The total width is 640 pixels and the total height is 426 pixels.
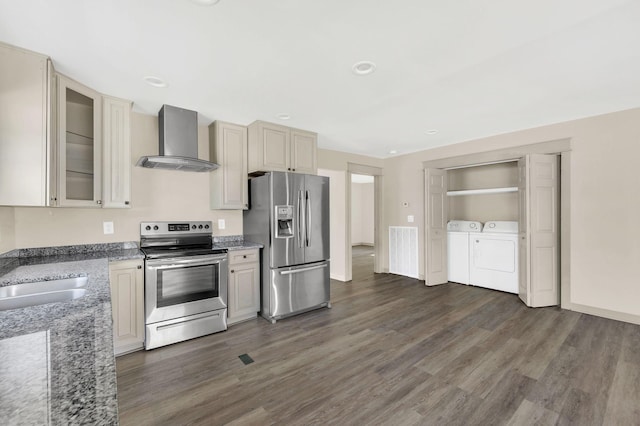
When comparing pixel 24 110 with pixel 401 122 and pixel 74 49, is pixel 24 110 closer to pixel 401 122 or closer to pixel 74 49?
pixel 74 49

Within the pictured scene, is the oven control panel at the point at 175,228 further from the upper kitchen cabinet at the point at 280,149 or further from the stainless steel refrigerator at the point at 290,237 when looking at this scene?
the upper kitchen cabinet at the point at 280,149

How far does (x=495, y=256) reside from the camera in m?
4.55

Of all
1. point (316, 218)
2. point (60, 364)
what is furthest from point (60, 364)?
point (316, 218)

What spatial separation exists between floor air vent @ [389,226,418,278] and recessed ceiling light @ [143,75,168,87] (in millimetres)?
4616

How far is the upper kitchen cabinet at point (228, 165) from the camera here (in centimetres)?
344

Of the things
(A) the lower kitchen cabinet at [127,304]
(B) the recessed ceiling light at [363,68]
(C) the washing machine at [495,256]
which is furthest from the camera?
(C) the washing machine at [495,256]

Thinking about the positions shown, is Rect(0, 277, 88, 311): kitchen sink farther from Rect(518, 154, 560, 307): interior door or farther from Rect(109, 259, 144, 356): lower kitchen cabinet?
Rect(518, 154, 560, 307): interior door

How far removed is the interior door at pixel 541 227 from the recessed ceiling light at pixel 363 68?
2.88 metres

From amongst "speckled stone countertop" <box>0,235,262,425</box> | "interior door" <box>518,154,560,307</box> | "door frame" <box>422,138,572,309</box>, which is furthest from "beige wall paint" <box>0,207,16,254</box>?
"door frame" <box>422,138,572,309</box>

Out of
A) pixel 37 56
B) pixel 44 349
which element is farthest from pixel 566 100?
pixel 37 56

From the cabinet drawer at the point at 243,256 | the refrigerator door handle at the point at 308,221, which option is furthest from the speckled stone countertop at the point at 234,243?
the refrigerator door handle at the point at 308,221

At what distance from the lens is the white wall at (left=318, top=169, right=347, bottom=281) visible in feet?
17.1

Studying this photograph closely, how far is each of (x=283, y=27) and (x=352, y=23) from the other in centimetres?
44

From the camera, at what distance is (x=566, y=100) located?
9.84ft
